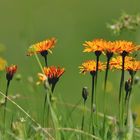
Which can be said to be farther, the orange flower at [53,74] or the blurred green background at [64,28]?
the blurred green background at [64,28]

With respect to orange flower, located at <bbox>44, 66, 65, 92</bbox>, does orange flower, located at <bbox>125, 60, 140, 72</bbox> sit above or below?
above

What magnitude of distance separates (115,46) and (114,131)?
0.33 metres

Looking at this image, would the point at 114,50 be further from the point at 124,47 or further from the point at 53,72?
the point at 53,72

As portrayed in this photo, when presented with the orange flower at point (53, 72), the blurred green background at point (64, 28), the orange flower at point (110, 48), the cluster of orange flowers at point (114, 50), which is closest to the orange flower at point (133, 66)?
the cluster of orange flowers at point (114, 50)

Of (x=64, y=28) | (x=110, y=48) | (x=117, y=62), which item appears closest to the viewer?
(x=110, y=48)

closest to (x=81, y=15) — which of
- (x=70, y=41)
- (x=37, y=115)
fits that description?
(x=70, y=41)

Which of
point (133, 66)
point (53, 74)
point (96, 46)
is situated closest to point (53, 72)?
point (53, 74)

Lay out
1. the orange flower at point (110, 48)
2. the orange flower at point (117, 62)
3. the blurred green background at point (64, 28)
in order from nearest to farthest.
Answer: the orange flower at point (110, 48)
the orange flower at point (117, 62)
the blurred green background at point (64, 28)

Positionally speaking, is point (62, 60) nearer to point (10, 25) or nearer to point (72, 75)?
point (72, 75)

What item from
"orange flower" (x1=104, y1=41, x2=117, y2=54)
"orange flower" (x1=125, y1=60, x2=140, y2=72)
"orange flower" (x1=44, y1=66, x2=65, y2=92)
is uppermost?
"orange flower" (x1=104, y1=41, x2=117, y2=54)

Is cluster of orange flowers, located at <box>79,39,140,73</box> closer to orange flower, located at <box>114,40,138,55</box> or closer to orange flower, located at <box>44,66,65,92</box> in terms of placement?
orange flower, located at <box>114,40,138,55</box>

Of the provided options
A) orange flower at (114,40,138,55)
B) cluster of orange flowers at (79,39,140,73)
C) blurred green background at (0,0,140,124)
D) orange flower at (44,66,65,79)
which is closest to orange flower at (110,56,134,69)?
cluster of orange flowers at (79,39,140,73)

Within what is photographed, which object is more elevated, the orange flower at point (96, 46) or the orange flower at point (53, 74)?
the orange flower at point (96, 46)

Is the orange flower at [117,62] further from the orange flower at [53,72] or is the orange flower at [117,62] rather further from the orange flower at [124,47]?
the orange flower at [53,72]
